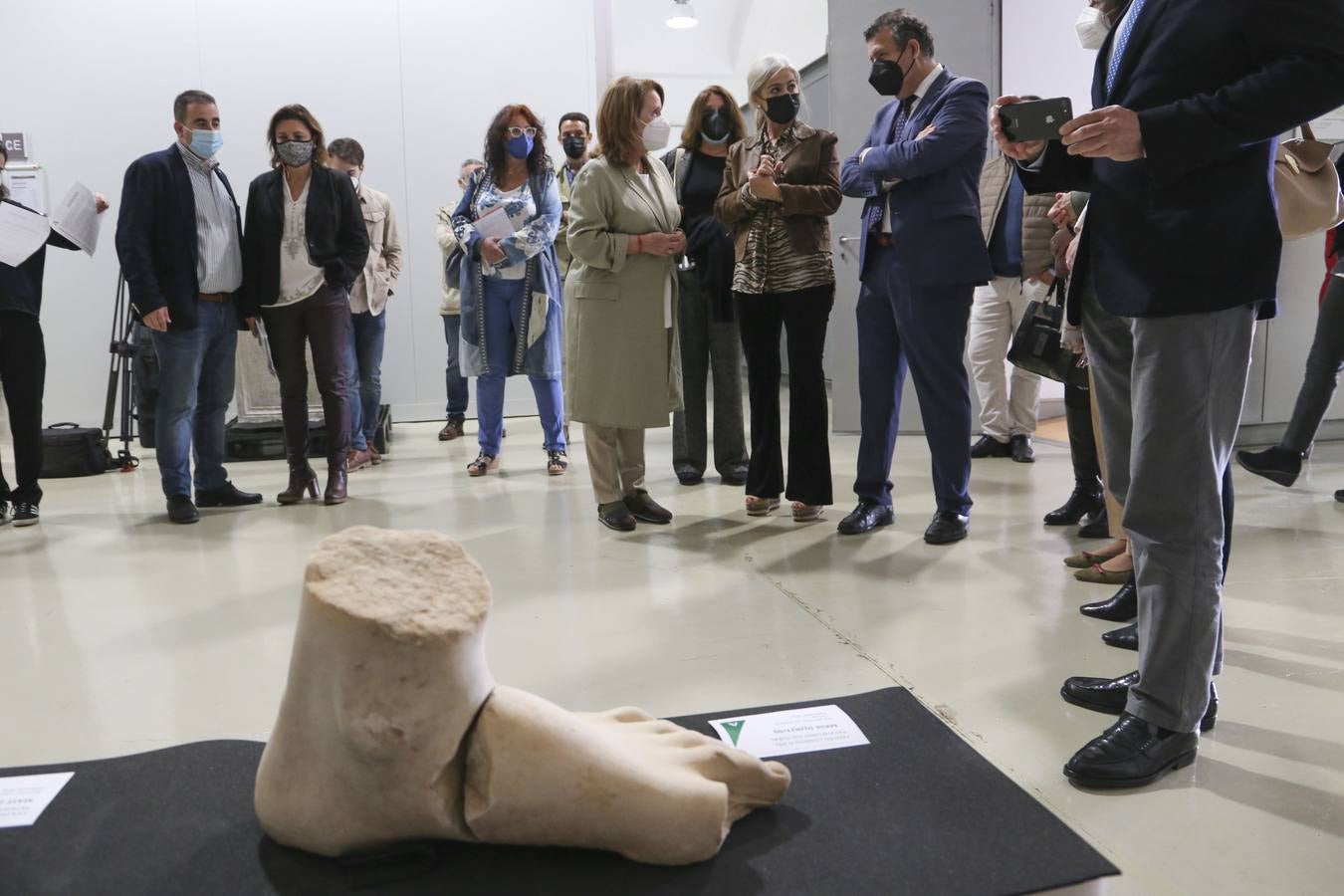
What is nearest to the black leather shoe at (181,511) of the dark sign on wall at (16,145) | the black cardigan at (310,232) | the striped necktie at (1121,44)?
the black cardigan at (310,232)

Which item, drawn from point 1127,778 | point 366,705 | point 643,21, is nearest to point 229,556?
point 366,705

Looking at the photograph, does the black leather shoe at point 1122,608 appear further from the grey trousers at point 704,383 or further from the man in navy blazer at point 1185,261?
the grey trousers at point 704,383

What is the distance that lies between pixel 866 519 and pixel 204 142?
2772 millimetres

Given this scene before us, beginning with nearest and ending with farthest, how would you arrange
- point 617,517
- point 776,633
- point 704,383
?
point 776,633 < point 617,517 < point 704,383

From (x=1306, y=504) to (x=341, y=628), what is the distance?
3614mm

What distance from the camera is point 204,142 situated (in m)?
3.89

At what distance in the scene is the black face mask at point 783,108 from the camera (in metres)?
3.37

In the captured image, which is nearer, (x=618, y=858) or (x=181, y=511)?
(x=618, y=858)

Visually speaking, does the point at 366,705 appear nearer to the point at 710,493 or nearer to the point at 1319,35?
the point at 1319,35

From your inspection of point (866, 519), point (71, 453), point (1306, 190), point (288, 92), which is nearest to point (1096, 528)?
point (866, 519)

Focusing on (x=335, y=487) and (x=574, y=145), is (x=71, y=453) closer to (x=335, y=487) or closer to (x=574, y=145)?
(x=335, y=487)

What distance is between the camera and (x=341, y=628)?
126 centimetres

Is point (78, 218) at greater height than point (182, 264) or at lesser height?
greater

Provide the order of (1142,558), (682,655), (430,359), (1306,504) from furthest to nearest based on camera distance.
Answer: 1. (430,359)
2. (1306,504)
3. (682,655)
4. (1142,558)
